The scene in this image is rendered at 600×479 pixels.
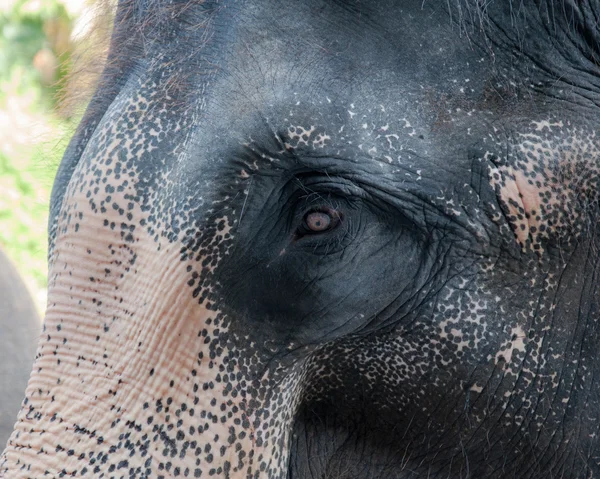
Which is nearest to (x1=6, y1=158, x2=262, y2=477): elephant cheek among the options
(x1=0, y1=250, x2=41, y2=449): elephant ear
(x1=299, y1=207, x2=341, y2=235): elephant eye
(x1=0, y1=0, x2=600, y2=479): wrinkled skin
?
(x1=0, y1=0, x2=600, y2=479): wrinkled skin

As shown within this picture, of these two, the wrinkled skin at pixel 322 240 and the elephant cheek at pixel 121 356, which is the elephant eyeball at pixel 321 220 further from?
the elephant cheek at pixel 121 356

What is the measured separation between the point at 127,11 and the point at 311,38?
1.16ft

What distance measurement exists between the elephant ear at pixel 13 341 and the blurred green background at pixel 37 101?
0.21 meters

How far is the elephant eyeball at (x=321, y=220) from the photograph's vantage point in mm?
1315

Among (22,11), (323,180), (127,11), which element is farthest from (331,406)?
(22,11)

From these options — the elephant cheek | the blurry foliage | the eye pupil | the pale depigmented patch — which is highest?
the pale depigmented patch

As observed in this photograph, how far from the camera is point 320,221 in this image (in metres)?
1.32

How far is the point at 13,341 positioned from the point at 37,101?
1489 mm

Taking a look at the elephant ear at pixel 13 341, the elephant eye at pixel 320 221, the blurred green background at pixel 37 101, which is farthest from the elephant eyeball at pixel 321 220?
the elephant ear at pixel 13 341

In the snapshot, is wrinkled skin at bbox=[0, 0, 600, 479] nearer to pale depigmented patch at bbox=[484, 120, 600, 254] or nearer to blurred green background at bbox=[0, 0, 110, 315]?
pale depigmented patch at bbox=[484, 120, 600, 254]

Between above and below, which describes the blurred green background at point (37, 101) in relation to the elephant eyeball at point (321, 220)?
below

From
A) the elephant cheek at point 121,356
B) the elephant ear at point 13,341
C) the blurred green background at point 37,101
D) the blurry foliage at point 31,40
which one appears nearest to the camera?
the elephant cheek at point 121,356

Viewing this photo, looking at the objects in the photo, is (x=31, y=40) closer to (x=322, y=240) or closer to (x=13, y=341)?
(x=13, y=341)

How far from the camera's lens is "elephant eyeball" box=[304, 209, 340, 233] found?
1.32 metres
